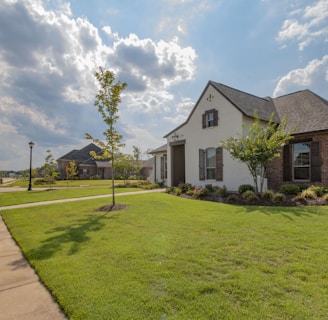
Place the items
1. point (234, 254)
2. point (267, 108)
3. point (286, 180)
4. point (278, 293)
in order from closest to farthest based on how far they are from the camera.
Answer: point (278, 293)
point (234, 254)
point (286, 180)
point (267, 108)

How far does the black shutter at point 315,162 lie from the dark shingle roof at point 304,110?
893 millimetres

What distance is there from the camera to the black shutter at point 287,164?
12.6 meters

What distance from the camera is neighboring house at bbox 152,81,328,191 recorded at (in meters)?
11.9

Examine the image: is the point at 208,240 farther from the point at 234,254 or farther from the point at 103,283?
the point at 103,283

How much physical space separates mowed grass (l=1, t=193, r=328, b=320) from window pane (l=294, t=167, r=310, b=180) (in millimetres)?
6428

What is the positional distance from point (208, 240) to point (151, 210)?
375cm

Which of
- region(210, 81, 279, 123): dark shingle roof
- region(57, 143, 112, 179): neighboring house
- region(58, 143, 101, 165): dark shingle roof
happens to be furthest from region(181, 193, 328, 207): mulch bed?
region(58, 143, 101, 165): dark shingle roof

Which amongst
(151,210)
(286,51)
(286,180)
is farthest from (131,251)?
(286,51)

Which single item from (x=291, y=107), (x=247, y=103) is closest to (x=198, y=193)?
(x=247, y=103)

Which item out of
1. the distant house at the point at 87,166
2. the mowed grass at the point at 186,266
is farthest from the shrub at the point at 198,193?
the distant house at the point at 87,166

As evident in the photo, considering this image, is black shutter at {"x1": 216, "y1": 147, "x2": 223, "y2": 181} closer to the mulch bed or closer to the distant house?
the mulch bed

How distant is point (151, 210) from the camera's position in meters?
8.14

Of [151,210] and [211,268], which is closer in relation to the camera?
[211,268]

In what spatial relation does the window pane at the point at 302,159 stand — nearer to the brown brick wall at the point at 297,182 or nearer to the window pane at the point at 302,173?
the window pane at the point at 302,173
